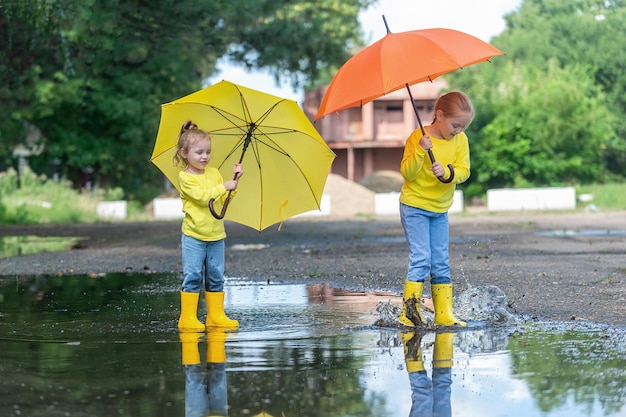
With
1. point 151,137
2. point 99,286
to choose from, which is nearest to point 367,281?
point 99,286

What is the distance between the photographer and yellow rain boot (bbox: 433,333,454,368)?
6.58 metres

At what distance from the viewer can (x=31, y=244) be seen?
861 inches

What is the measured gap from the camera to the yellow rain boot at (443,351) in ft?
21.6

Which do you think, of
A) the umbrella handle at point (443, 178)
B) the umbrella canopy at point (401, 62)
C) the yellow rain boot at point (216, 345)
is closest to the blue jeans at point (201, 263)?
the yellow rain boot at point (216, 345)

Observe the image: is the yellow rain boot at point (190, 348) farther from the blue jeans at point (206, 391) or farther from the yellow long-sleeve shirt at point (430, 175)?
the yellow long-sleeve shirt at point (430, 175)

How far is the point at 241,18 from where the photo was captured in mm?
25766

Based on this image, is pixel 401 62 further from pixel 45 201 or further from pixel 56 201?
pixel 45 201

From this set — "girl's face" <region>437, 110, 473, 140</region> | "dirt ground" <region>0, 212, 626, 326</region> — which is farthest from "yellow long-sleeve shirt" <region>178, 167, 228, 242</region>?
"dirt ground" <region>0, 212, 626, 326</region>

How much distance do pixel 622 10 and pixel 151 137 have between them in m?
36.6

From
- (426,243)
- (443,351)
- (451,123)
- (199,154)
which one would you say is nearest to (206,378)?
(443,351)

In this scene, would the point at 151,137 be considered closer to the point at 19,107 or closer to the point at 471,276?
the point at 19,107

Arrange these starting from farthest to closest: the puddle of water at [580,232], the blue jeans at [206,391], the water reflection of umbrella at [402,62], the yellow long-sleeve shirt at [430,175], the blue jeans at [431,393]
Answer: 1. the puddle of water at [580,232]
2. the yellow long-sleeve shirt at [430,175]
3. the water reflection of umbrella at [402,62]
4. the blue jeans at [206,391]
5. the blue jeans at [431,393]

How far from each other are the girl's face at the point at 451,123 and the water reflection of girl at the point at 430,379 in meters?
1.52

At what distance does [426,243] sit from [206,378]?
2687 millimetres
